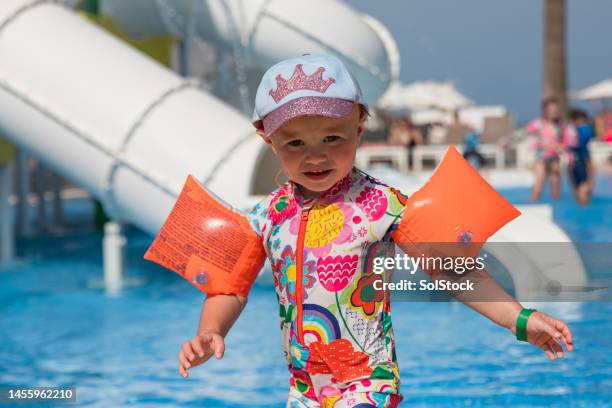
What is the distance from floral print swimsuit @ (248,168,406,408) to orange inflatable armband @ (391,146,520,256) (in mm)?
55

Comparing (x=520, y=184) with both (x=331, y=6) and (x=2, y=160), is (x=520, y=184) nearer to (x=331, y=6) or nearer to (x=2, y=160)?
(x=331, y=6)

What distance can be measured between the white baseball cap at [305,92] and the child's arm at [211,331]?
549mm

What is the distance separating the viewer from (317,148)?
2355mm

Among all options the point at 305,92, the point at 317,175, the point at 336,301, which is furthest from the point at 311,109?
the point at 336,301

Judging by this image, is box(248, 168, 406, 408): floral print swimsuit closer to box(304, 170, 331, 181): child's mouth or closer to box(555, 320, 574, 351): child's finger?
box(304, 170, 331, 181): child's mouth

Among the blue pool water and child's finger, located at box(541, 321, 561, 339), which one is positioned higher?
the blue pool water

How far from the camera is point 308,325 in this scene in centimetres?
245

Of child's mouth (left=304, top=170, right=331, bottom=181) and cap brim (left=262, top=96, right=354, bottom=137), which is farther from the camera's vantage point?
child's mouth (left=304, top=170, right=331, bottom=181)

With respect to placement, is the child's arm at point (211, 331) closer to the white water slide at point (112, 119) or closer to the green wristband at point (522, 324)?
the green wristband at point (522, 324)

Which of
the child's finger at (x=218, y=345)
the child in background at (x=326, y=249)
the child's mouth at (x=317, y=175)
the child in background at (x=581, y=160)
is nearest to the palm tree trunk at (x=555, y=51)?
the child in background at (x=581, y=160)

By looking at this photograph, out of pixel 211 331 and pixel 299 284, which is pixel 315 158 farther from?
pixel 211 331

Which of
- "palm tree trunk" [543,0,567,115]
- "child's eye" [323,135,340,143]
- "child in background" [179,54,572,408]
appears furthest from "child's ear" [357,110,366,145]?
"palm tree trunk" [543,0,567,115]

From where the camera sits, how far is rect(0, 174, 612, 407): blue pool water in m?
4.70

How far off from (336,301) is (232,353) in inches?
134
